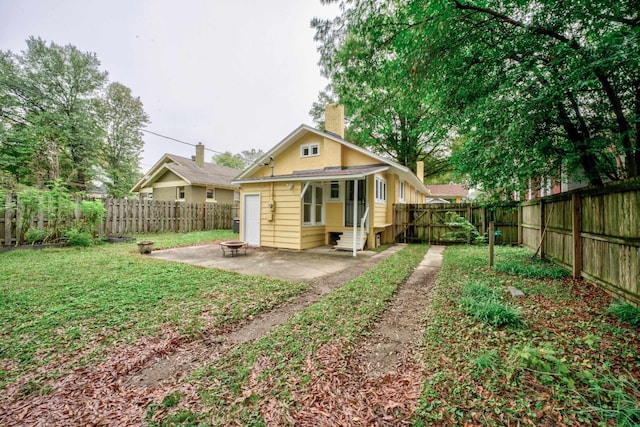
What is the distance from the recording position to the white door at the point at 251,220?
36.2 feet

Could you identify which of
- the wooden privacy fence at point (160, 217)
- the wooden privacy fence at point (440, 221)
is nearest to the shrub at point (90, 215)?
the wooden privacy fence at point (160, 217)

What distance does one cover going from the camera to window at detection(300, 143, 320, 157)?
451 inches

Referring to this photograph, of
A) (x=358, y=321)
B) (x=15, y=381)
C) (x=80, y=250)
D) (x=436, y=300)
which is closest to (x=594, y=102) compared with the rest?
(x=436, y=300)

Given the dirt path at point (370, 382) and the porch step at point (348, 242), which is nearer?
the dirt path at point (370, 382)

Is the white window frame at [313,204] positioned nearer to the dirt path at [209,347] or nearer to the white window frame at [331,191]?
the white window frame at [331,191]

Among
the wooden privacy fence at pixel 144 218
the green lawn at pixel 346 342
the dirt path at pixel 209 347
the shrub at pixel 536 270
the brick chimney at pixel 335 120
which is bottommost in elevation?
the dirt path at pixel 209 347

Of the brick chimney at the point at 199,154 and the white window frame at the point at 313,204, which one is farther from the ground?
the brick chimney at the point at 199,154

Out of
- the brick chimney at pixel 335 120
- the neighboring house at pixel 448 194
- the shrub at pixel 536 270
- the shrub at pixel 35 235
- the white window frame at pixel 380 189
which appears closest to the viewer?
the shrub at pixel 536 270

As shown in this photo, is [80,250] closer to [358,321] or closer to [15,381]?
[15,381]

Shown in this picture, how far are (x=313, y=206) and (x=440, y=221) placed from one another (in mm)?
6155

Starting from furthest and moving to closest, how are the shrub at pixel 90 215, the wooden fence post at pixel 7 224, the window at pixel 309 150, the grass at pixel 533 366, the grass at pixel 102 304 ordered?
the window at pixel 309 150, the shrub at pixel 90 215, the wooden fence post at pixel 7 224, the grass at pixel 102 304, the grass at pixel 533 366

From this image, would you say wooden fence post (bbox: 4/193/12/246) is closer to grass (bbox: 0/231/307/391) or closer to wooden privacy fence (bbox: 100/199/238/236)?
grass (bbox: 0/231/307/391)

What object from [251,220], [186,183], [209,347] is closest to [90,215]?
[251,220]

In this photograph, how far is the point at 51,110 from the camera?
762 inches
